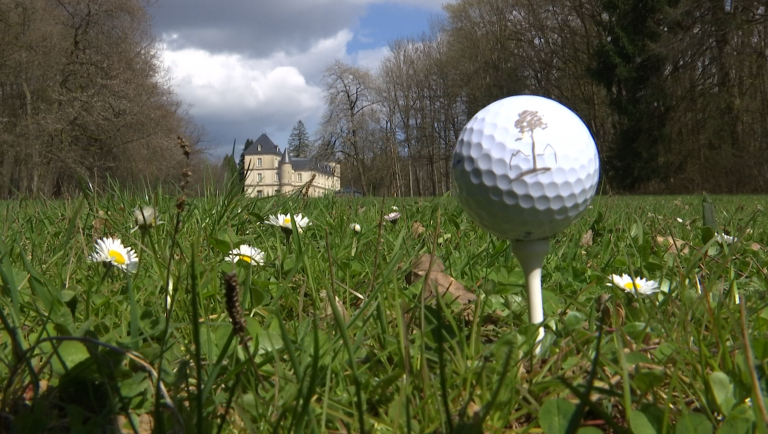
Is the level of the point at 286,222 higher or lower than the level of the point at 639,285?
higher

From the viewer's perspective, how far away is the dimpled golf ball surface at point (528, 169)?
3.85 ft

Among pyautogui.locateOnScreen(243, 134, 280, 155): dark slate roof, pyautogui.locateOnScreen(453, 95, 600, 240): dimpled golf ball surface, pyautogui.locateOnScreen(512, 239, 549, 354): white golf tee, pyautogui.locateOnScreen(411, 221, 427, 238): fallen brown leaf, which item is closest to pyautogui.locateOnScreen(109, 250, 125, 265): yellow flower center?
pyautogui.locateOnScreen(453, 95, 600, 240): dimpled golf ball surface

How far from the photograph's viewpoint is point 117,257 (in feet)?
5.37

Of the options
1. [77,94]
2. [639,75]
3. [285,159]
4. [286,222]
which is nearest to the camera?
[286,222]

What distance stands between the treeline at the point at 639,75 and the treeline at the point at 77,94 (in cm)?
893

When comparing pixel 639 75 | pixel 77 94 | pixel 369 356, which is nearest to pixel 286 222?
pixel 369 356

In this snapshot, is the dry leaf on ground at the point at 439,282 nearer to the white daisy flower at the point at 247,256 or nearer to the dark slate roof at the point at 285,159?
the white daisy flower at the point at 247,256

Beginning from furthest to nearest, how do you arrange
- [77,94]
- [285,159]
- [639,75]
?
[285,159] → [639,75] → [77,94]

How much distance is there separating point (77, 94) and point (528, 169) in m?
22.9

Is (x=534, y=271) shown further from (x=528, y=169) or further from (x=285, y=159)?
(x=285, y=159)

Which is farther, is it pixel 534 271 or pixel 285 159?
pixel 285 159

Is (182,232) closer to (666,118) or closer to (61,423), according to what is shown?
(61,423)

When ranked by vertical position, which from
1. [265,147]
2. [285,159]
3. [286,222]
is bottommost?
[286,222]

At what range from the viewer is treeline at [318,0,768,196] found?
1962cm
